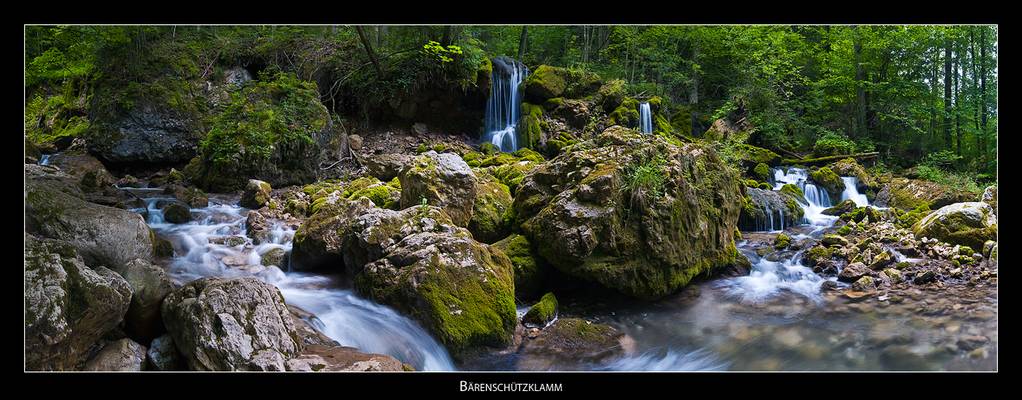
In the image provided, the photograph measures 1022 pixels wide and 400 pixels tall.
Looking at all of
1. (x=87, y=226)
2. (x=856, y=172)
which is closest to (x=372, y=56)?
→ (x=87, y=226)

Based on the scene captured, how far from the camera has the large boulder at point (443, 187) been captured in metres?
5.54

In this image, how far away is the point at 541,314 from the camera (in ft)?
14.0

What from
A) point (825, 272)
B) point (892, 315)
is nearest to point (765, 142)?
point (825, 272)

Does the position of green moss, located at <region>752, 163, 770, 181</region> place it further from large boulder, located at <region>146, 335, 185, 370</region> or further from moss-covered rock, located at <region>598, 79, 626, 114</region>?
large boulder, located at <region>146, 335, 185, 370</region>

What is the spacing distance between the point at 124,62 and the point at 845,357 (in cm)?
921

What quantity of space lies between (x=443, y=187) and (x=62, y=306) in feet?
11.5

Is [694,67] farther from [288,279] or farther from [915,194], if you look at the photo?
[288,279]

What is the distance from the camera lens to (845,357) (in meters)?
3.32

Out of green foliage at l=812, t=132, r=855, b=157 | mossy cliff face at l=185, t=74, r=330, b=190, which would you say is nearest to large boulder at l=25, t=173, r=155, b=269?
mossy cliff face at l=185, t=74, r=330, b=190

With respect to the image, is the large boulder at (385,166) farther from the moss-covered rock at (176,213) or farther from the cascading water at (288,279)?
the moss-covered rock at (176,213)

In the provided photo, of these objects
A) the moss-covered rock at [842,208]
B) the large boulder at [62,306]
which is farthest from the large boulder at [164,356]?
the moss-covered rock at [842,208]

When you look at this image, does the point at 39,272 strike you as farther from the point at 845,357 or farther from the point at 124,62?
the point at 124,62

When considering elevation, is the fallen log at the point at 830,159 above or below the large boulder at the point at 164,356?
above

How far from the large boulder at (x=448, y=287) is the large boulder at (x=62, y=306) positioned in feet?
5.65
